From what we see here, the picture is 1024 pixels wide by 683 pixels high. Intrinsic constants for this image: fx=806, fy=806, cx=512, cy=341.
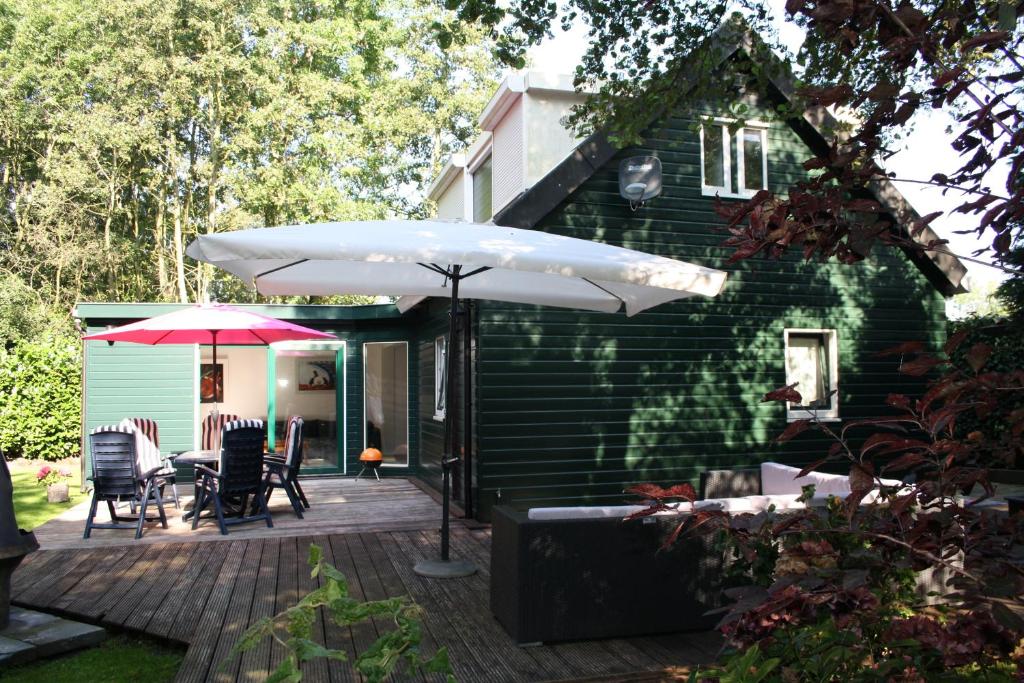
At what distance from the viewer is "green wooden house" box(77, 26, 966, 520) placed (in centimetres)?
848

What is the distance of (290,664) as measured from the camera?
136 cm

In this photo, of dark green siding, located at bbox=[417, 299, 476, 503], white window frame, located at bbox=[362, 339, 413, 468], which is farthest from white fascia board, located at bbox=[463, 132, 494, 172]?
white window frame, located at bbox=[362, 339, 413, 468]

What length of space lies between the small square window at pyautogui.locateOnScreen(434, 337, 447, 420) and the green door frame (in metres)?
2.01

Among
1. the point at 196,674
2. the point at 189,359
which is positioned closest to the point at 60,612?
the point at 196,674

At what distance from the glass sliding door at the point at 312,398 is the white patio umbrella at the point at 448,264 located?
20.4 feet

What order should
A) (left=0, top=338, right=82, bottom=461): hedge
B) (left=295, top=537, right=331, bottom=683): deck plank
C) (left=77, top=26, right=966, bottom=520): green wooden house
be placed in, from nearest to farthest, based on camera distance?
1. (left=295, top=537, right=331, bottom=683): deck plank
2. (left=77, top=26, right=966, bottom=520): green wooden house
3. (left=0, top=338, right=82, bottom=461): hedge

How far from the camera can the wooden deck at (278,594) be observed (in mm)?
3877

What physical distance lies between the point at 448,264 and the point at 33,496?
7712 millimetres

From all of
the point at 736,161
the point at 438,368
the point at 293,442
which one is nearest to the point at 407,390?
the point at 438,368

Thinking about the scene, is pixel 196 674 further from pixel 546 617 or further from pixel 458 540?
pixel 458 540

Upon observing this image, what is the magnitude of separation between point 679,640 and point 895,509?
2984 millimetres

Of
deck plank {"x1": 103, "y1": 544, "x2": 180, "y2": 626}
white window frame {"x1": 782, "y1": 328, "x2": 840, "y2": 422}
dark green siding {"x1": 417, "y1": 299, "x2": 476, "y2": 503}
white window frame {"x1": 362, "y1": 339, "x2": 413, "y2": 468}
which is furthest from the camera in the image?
white window frame {"x1": 362, "y1": 339, "x2": 413, "y2": 468}

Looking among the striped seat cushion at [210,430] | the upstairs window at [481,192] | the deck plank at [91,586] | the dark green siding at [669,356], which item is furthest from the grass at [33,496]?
the upstairs window at [481,192]

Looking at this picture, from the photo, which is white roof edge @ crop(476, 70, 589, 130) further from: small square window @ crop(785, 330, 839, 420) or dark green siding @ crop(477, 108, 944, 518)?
small square window @ crop(785, 330, 839, 420)
